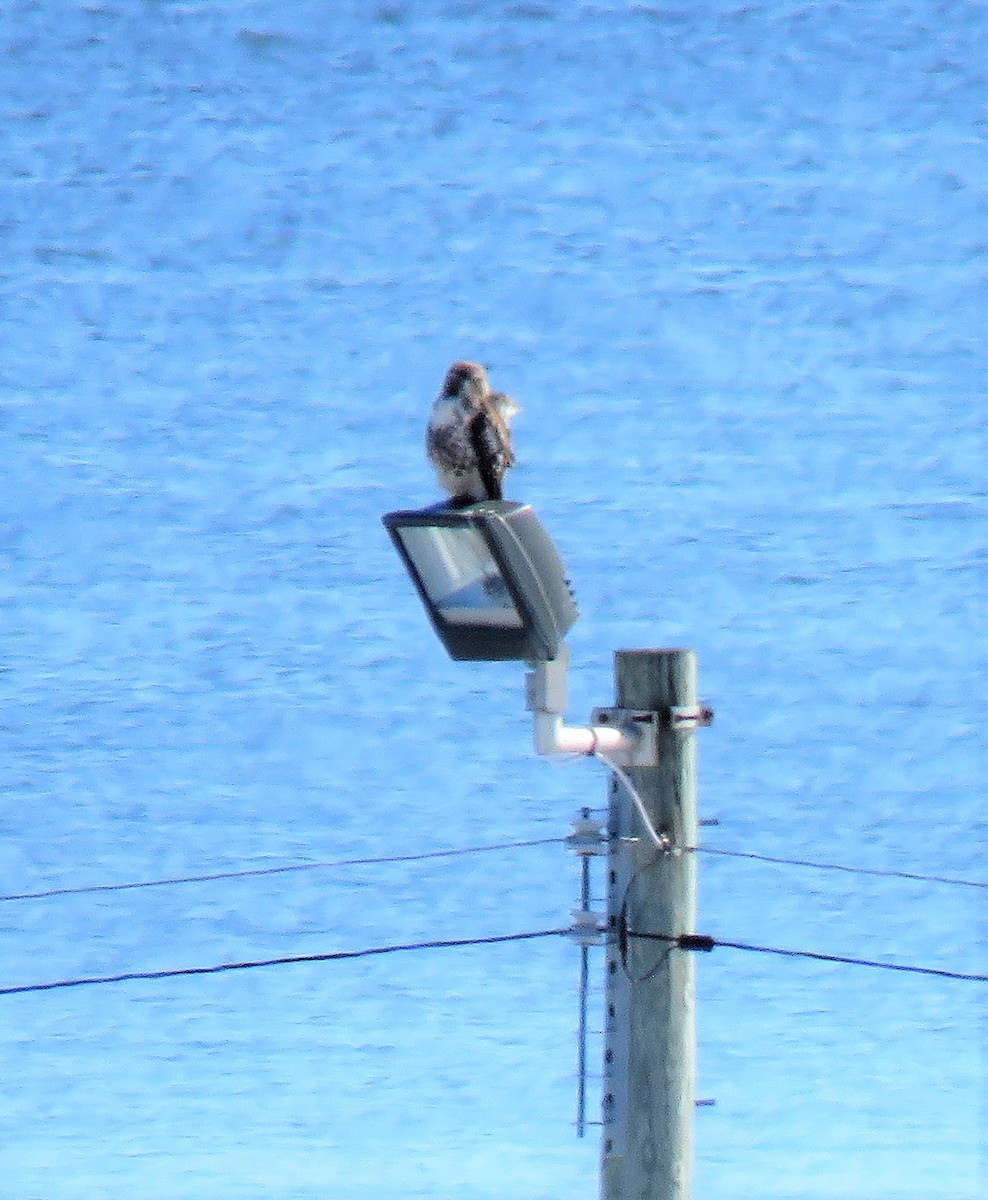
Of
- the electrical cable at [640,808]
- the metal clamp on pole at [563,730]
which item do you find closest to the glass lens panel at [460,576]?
A: the metal clamp on pole at [563,730]

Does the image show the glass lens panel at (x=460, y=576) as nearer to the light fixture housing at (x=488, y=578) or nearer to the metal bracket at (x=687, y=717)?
the light fixture housing at (x=488, y=578)

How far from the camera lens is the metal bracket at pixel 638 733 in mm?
4262

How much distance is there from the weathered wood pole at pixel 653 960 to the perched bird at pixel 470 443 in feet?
1.69

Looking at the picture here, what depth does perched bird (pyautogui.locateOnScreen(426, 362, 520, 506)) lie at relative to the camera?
3.95 meters

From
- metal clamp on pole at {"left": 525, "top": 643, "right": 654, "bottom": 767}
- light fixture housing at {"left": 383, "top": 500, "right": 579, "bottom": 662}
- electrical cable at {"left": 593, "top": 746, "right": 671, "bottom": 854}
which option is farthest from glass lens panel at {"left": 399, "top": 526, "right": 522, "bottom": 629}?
electrical cable at {"left": 593, "top": 746, "right": 671, "bottom": 854}

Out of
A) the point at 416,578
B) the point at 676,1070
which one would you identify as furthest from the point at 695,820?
the point at 416,578

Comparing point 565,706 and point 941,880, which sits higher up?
point 941,880

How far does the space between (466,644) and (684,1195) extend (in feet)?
3.40

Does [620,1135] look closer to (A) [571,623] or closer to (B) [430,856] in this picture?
(A) [571,623]

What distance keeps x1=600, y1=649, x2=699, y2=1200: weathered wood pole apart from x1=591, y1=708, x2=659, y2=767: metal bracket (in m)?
0.01

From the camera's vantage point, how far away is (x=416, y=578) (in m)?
3.94

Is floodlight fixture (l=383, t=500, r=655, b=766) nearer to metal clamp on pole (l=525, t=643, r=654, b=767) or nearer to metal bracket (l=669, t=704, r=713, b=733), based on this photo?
metal clamp on pole (l=525, t=643, r=654, b=767)

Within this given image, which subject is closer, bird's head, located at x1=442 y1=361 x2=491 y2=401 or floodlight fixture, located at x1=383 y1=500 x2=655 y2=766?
floodlight fixture, located at x1=383 y1=500 x2=655 y2=766

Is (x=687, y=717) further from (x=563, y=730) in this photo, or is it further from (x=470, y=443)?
(x=470, y=443)
